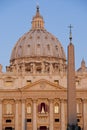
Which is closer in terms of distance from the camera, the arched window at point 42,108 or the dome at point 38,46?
the arched window at point 42,108

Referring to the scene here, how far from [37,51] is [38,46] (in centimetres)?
170

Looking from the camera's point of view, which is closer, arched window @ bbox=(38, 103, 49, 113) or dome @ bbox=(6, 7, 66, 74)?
arched window @ bbox=(38, 103, 49, 113)

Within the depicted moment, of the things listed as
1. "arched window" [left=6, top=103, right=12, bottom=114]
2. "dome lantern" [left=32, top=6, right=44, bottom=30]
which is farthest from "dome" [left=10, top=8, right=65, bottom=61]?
"arched window" [left=6, top=103, right=12, bottom=114]

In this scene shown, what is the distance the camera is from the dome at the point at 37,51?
78.9 metres

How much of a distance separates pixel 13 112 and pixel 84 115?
32.6 ft

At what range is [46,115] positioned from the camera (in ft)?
202

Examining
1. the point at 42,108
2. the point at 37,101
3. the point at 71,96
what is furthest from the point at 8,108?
the point at 71,96

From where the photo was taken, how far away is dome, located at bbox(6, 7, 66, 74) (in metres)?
78.9

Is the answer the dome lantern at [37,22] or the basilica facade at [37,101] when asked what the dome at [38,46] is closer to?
the dome lantern at [37,22]

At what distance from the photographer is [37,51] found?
269 feet

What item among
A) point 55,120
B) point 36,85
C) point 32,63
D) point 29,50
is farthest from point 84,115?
point 29,50

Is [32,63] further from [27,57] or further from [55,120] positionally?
[55,120]

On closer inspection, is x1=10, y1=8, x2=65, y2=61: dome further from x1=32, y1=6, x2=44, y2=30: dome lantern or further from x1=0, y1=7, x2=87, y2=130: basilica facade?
x1=0, y1=7, x2=87, y2=130: basilica facade

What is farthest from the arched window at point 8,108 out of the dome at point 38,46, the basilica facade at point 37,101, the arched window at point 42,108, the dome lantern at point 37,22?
the dome lantern at point 37,22
